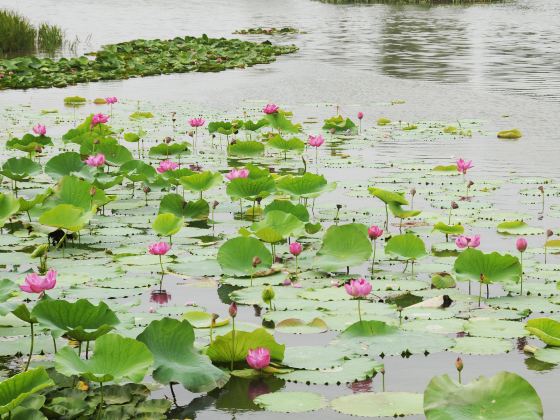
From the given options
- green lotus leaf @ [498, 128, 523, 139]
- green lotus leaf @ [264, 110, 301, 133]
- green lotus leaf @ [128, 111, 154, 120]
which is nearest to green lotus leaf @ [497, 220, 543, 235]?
green lotus leaf @ [264, 110, 301, 133]

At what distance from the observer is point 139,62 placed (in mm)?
14195

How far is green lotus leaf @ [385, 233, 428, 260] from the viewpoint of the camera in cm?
387

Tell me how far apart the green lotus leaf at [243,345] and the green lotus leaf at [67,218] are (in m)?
1.38

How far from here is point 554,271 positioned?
3844 millimetres

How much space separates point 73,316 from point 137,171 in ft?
9.40

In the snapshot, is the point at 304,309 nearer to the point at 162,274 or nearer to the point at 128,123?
the point at 162,274

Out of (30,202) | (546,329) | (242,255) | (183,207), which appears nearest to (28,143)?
(30,202)

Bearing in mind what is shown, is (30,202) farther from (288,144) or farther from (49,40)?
(49,40)

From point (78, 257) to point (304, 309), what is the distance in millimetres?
1241

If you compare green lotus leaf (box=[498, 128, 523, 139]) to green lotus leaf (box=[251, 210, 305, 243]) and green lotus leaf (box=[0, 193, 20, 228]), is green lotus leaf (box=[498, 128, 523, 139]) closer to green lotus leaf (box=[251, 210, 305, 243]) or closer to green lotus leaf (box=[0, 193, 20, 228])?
green lotus leaf (box=[251, 210, 305, 243])

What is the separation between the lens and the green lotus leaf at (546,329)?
2.94 meters

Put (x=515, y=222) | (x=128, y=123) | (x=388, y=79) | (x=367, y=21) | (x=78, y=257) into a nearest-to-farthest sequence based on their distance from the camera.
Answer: (x=78, y=257) → (x=515, y=222) → (x=128, y=123) → (x=388, y=79) → (x=367, y=21)

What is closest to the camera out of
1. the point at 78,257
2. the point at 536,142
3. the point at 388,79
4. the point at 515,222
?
the point at 78,257

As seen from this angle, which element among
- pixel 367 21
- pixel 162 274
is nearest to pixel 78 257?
pixel 162 274
